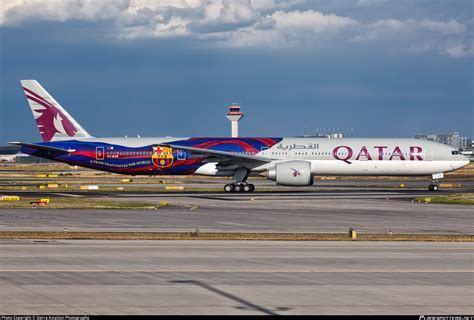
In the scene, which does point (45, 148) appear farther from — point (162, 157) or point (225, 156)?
point (225, 156)

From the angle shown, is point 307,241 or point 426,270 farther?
point 307,241

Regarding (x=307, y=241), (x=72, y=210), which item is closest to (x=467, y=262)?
(x=307, y=241)

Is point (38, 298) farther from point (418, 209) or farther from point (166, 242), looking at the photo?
point (418, 209)

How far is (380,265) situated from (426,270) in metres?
1.47

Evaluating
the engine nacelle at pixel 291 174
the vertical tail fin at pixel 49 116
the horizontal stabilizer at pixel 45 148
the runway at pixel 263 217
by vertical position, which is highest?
the vertical tail fin at pixel 49 116

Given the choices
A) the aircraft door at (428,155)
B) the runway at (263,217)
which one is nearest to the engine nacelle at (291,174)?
the runway at (263,217)

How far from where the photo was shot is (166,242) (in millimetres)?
29500

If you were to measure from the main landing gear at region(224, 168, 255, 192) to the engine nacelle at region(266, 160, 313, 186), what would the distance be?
109 inches

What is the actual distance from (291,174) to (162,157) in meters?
10.4

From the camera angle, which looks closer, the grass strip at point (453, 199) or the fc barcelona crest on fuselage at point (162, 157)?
the grass strip at point (453, 199)

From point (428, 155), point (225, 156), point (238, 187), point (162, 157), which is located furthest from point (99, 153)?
point (428, 155)

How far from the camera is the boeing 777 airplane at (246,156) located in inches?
2579

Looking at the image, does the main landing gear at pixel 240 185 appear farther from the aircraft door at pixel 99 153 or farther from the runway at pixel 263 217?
the aircraft door at pixel 99 153

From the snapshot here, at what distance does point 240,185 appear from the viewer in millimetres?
65375
